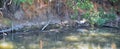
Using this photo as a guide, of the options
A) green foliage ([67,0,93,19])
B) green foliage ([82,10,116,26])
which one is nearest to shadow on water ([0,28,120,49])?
green foliage ([82,10,116,26])

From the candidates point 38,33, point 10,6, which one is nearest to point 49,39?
point 38,33

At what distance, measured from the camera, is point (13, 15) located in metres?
10.1

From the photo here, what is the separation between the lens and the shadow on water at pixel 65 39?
8.21 metres

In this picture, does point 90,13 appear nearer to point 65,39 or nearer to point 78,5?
point 78,5

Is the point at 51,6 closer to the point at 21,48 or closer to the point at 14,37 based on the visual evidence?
the point at 14,37

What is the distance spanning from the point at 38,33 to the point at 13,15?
3.79ft

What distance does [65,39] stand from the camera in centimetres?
899

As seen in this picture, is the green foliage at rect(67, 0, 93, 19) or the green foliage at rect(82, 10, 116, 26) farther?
the green foliage at rect(67, 0, 93, 19)

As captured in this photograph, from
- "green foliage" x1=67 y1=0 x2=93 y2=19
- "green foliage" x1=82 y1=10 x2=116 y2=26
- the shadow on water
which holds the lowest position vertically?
the shadow on water

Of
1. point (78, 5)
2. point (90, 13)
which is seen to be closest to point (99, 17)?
point (90, 13)

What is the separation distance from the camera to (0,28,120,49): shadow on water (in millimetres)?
8211

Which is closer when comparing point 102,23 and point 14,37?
point 14,37

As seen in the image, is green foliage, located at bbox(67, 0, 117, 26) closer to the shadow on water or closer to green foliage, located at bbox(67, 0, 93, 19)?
green foliage, located at bbox(67, 0, 93, 19)

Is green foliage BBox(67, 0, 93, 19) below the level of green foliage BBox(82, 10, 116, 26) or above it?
above
